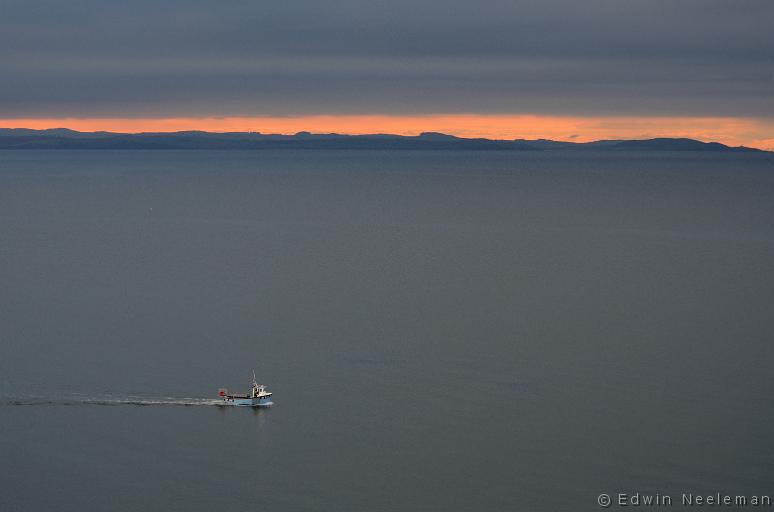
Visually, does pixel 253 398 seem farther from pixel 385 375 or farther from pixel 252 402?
pixel 385 375

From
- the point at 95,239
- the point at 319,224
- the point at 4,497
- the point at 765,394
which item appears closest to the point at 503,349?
the point at 765,394

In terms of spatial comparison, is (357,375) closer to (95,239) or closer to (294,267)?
(294,267)

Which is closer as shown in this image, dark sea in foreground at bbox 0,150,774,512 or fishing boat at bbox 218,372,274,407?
dark sea in foreground at bbox 0,150,774,512

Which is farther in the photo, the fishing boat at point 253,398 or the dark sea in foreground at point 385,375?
the fishing boat at point 253,398

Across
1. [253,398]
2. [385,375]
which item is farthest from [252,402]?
[385,375]

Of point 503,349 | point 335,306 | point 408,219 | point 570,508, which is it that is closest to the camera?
point 570,508

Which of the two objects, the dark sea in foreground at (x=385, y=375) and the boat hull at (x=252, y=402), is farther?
the boat hull at (x=252, y=402)

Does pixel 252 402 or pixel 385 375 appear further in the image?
pixel 385 375

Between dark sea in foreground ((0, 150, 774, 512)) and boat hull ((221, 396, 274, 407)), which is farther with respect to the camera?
boat hull ((221, 396, 274, 407))
